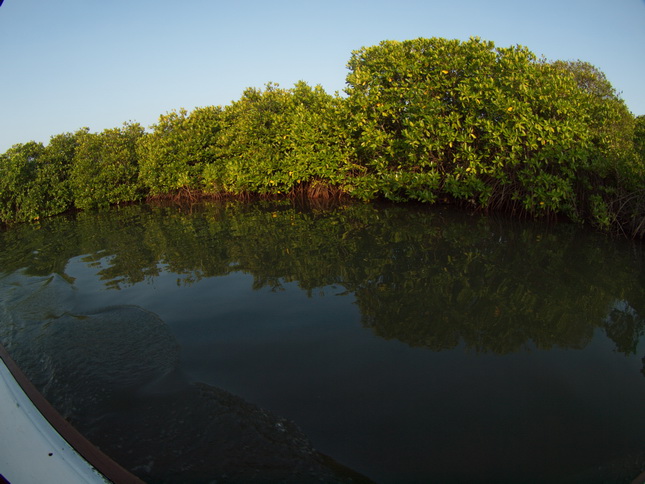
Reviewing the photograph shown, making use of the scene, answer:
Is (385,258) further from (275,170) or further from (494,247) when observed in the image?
(275,170)

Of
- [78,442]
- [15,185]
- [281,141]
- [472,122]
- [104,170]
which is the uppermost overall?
[281,141]

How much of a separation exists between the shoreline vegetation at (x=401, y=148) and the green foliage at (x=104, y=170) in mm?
52

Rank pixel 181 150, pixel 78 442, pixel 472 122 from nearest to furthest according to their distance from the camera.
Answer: pixel 78 442
pixel 472 122
pixel 181 150

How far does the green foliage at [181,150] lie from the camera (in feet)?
51.9

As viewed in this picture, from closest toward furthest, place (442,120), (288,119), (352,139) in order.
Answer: (442,120) → (352,139) → (288,119)

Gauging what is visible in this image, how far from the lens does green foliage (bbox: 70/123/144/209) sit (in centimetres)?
1595

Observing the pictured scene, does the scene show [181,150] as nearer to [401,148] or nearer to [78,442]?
[401,148]

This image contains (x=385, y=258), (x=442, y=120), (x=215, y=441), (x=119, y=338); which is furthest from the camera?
(x=442, y=120)

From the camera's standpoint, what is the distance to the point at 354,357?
367 cm

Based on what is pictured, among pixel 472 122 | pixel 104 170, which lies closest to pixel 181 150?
pixel 104 170

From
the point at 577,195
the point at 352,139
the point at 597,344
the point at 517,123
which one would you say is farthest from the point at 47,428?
the point at 352,139

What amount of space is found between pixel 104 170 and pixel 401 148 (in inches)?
488

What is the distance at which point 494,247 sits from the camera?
6.83 meters

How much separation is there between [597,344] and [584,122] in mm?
6476
